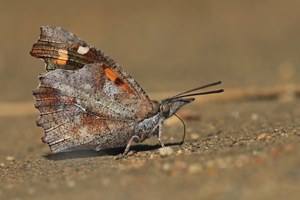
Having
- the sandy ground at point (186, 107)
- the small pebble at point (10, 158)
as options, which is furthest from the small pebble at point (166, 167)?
the small pebble at point (10, 158)

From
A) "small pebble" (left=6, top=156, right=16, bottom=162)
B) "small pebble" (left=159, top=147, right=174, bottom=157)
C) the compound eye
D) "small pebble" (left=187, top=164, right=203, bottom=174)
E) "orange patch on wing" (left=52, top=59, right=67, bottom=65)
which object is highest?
"orange patch on wing" (left=52, top=59, right=67, bottom=65)

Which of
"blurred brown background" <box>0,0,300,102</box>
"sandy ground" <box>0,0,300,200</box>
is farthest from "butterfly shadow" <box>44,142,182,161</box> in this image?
"blurred brown background" <box>0,0,300,102</box>

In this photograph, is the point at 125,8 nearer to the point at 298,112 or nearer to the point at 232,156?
the point at 298,112

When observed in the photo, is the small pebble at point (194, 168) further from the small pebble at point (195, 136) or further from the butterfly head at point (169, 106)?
the small pebble at point (195, 136)

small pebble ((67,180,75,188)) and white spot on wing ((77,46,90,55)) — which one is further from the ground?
white spot on wing ((77,46,90,55))

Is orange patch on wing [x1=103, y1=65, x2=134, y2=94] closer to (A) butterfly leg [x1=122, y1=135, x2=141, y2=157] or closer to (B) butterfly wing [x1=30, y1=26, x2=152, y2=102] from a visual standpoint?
(B) butterfly wing [x1=30, y1=26, x2=152, y2=102]

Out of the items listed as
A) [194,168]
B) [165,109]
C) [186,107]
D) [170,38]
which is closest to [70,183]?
[194,168]

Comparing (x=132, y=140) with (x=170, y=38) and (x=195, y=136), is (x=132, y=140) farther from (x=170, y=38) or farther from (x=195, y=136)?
(x=170, y=38)
